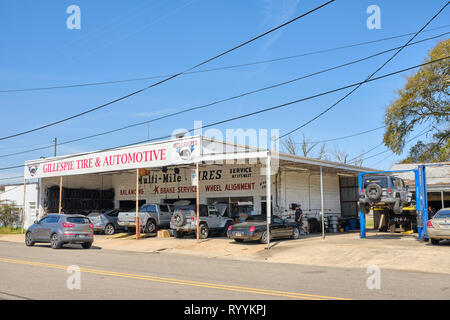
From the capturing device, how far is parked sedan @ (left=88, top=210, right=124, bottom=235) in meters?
26.9

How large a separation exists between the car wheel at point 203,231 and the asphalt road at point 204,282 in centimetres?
865


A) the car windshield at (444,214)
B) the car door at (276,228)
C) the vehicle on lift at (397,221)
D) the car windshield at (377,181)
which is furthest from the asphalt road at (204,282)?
the vehicle on lift at (397,221)

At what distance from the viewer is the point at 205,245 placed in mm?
20000

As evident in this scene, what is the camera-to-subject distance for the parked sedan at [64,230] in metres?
19.1

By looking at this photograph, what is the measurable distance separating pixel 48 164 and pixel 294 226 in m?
18.5

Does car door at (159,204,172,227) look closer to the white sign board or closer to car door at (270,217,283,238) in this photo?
the white sign board

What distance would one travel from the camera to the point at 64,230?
19.0 m

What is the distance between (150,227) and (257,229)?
827cm

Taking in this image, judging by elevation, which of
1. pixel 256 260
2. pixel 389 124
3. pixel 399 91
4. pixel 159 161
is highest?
pixel 399 91

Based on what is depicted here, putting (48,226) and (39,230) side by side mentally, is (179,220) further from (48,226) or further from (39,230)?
(39,230)

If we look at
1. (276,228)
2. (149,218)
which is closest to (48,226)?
(149,218)

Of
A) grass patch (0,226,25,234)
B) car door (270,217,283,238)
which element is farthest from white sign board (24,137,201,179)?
grass patch (0,226,25,234)
